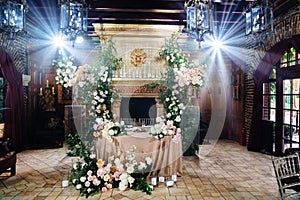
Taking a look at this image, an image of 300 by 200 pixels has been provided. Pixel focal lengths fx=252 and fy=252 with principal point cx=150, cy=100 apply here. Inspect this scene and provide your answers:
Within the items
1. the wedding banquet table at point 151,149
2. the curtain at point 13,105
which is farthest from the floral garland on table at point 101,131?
the curtain at point 13,105

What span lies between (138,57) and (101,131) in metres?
3.59

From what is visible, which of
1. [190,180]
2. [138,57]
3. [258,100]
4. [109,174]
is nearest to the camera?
[109,174]

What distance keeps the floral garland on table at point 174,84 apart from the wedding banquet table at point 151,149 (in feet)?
0.48

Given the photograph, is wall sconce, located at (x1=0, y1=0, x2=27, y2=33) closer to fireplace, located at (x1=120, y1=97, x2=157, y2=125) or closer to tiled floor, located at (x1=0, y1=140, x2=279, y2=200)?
tiled floor, located at (x1=0, y1=140, x2=279, y2=200)

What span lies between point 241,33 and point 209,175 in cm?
392

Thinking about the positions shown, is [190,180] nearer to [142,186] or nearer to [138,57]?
[142,186]

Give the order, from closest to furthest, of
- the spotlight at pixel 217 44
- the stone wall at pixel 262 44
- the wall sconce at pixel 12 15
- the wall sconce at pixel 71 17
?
1. the wall sconce at pixel 12 15
2. the wall sconce at pixel 71 17
3. the stone wall at pixel 262 44
4. the spotlight at pixel 217 44

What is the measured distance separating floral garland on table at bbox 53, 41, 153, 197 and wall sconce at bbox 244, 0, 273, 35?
6.72 feet

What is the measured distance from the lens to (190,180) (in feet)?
13.1

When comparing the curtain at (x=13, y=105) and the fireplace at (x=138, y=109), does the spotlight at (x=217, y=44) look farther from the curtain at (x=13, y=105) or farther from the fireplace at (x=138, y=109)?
the curtain at (x=13, y=105)

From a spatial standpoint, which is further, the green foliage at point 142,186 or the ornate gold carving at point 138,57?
the ornate gold carving at point 138,57

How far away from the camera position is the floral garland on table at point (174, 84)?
150 inches

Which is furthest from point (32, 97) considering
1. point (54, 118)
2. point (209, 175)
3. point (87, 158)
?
point (209, 175)

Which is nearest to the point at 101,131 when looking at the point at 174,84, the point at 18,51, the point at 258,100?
the point at 174,84
